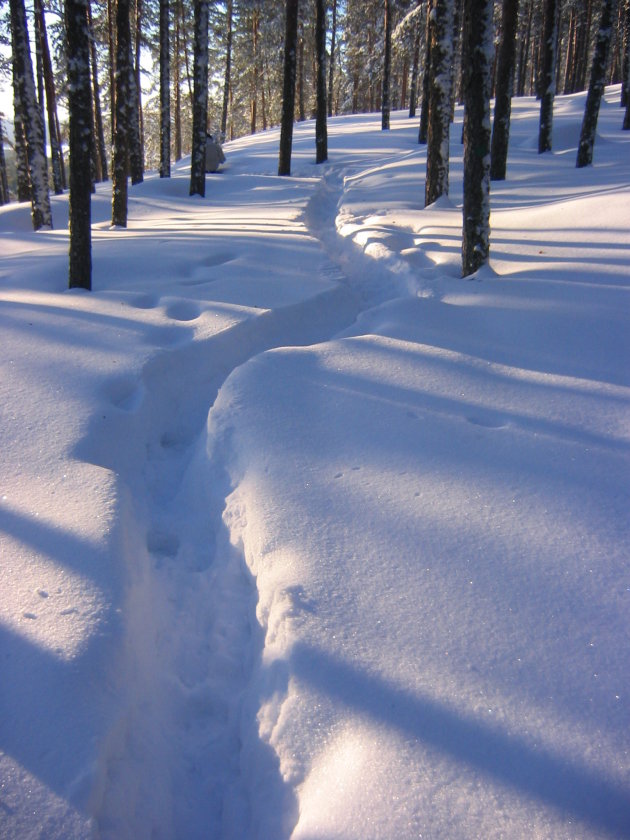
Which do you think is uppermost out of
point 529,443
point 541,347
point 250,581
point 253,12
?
point 253,12

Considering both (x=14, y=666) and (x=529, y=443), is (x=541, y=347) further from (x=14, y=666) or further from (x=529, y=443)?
(x=14, y=666)

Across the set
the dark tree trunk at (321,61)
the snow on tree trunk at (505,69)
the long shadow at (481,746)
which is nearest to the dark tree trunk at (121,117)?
the dark tree trunk at (321,61)

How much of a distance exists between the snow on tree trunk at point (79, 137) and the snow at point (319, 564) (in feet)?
1.92

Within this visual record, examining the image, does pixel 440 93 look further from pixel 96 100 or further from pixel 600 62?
pixel 96 100

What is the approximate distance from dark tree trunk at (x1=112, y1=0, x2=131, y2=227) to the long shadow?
1102 centimetres

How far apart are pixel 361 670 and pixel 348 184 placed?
49.9ft

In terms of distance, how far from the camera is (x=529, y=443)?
3.66 m

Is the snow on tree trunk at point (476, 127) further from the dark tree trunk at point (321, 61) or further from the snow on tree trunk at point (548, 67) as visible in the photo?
the dark tree trunk at point (321, 61)

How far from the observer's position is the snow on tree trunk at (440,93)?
380 inches

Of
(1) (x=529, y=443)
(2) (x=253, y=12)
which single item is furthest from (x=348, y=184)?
(2) (x=253, y=12)

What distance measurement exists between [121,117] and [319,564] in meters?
11.4

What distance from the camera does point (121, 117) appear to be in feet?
36.6

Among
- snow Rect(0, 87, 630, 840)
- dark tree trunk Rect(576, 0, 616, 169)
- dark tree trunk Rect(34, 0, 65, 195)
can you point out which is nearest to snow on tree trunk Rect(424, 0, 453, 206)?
dark tree trunk Rect(576, 0, 616, 169)

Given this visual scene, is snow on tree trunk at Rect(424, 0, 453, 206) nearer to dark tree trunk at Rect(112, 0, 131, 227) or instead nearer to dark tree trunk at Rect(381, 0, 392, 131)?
dark tree trunk at Rect(112, 0, 131, 227)
